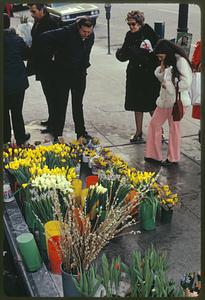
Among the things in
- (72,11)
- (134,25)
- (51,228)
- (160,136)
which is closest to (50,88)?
(134,25)

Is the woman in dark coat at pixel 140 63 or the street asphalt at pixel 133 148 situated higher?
the woman in dark coat at pixel 140 63

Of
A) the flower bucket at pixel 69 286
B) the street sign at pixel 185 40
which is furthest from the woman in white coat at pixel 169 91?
the flower bucket at pixel 69 286

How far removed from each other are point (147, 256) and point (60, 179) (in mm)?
A: 874

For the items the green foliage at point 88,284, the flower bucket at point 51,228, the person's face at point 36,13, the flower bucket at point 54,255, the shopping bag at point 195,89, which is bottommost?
the flower bucket at point 54,255

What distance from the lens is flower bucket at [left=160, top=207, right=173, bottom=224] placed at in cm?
364

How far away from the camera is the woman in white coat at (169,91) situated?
13.9ft

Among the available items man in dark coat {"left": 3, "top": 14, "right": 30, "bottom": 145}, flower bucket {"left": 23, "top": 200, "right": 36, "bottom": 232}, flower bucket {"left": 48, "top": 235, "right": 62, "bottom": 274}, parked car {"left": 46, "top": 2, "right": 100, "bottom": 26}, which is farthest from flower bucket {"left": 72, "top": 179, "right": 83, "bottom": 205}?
parked car {"left": 46, "top": 2, "right": 100, "bottom": 26}

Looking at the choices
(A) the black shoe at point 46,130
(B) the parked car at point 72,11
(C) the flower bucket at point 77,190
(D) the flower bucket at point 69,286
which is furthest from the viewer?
(B) the parked car at point 72,11

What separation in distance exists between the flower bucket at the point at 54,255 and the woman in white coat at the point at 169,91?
2.19 metres

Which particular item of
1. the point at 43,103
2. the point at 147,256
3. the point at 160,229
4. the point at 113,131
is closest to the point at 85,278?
the point at 147,256

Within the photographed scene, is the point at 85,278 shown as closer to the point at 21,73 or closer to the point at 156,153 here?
the point at 156,153

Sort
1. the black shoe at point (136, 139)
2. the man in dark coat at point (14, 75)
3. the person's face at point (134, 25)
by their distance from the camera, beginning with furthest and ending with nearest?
1. the black shoe at point (136, 139)
2. the person's face at point (134, 25)
3. the man in dark coat at point (14, 75)

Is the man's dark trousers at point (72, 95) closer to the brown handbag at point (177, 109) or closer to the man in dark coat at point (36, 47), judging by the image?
the man in dark coat at point (36, 47)

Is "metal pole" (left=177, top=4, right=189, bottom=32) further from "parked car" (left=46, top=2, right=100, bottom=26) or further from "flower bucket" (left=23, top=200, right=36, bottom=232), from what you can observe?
"parked car" (left=46, top=2, right=100, bottom=26)
